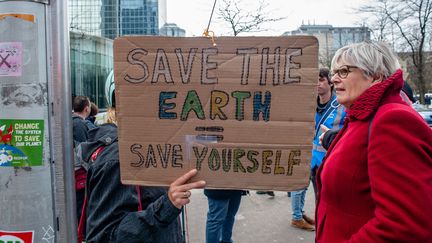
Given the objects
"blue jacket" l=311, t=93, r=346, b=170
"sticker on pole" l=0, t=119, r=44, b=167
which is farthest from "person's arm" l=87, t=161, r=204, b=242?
"blue jacket" l=311, t=93, r=346, b=170

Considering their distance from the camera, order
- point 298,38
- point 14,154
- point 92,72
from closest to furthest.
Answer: point 298,38
point 14,154
point 92,72

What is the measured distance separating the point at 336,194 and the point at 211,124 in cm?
65

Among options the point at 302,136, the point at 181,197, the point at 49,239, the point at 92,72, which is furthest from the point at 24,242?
the point at 92,72

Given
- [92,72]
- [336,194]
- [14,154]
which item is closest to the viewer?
[336,194]

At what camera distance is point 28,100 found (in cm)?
209

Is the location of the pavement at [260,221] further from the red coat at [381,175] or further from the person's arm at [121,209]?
the red coat at [381,175]

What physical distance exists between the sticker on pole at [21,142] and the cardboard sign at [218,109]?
61 cm

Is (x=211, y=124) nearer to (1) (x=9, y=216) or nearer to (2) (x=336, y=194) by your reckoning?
(2) (x=336, y=194)

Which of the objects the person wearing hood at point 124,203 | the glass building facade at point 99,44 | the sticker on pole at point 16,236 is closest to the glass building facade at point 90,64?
the glass building facade at point 99,44

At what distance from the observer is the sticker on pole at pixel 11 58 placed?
2.04 m

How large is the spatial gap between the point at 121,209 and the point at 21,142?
0.71 meters

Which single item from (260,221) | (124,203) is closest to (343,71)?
(124,203)

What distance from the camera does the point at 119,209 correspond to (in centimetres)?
180

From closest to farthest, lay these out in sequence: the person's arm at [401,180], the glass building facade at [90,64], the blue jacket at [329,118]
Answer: the person's arm at [401,180], the blue jacket at [329,118], the glass building facade at [90,64]
